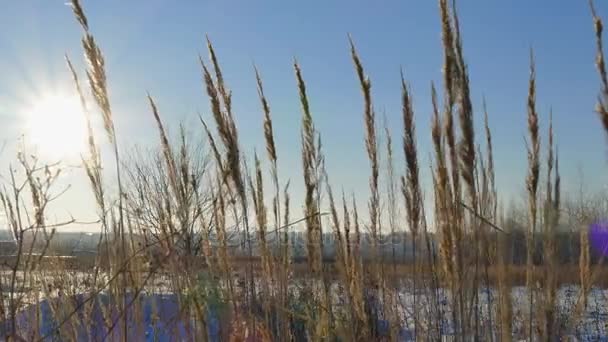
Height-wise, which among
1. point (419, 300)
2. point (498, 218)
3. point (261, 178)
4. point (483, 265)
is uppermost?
point (261, 178)

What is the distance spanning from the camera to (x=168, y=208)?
5.96 ft

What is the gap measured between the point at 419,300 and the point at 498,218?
577 millimetres

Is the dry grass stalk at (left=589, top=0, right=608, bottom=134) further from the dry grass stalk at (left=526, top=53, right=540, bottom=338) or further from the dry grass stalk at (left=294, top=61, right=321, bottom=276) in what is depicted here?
the dry grass stalk at (left=294, top=61, right=321, bottom=276)

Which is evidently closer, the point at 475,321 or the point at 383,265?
the point at 475,321

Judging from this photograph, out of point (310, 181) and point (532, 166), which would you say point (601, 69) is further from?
point (310, 181)

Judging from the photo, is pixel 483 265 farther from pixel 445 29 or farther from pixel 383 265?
pixel 383 265

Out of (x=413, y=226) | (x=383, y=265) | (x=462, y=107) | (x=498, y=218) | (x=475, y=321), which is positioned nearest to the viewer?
(x=462, y=107)

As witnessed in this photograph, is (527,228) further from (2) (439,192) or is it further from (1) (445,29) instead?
(1) (445,29)

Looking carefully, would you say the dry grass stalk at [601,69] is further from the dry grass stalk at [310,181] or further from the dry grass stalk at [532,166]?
the dry grass stalk at [310,181]

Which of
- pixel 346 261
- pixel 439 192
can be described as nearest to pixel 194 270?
pixel 346 261

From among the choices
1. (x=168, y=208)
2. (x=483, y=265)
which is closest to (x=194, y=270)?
(x=168, y=208)

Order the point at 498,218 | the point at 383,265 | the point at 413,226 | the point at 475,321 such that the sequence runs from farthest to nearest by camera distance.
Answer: the point at 383,265
the point at 413,226
the point at 498,218
the point at 475,321

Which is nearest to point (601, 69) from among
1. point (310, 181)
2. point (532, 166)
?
point (532, 166)

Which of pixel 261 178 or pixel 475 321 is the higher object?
pixel 261 178
